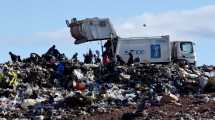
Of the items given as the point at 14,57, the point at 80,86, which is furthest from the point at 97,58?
the point at 80,86

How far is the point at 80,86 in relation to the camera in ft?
84.2

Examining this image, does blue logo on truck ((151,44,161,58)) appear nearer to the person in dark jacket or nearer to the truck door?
the truck door

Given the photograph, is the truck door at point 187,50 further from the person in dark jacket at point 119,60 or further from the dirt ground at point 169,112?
the dirt ground at point 169,112

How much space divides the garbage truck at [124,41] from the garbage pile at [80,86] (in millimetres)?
2052

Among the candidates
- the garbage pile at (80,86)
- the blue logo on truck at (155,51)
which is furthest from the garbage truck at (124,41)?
the garbage pile at (80,86)

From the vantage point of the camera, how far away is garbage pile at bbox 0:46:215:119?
2138cm

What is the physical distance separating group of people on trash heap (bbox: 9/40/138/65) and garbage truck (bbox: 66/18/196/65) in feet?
0.88

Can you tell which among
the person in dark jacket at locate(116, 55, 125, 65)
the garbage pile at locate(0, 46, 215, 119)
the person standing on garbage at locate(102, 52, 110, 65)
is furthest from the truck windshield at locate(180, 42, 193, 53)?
the person standing on garbage at locate(102, 52, 110, 65)

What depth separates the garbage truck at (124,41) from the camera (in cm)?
3331

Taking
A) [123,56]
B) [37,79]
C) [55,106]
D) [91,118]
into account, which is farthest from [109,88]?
[123,56]

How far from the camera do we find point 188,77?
28.2 m

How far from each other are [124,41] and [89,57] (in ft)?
6.56

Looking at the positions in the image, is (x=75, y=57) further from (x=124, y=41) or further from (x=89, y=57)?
(x=124, y=41)

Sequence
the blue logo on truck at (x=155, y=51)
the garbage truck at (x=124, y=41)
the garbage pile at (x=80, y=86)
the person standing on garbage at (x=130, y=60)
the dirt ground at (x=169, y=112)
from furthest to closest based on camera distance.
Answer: the blue logo on truck at (x=155, y=51) < the garbage truck at (x=124, y=41) < the person standing on garbage at (x=130, y=60) < the garbage pile at (x=80, y=86) < the dirt ground at (x=169, y=112)
